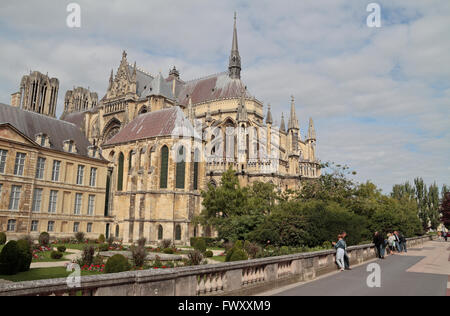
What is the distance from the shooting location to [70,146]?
116 ft

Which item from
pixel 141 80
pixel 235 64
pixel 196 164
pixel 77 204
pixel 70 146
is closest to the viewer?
pixel 77 204

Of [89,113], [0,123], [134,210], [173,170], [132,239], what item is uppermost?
[89,113]

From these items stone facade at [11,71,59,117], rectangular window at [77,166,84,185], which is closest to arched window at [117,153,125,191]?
rectangular window at [77,166,84,185]

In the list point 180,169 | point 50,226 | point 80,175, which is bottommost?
point 50,226

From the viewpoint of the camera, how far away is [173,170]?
35844 millimetres

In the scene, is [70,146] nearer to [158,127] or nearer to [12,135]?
[12,135]

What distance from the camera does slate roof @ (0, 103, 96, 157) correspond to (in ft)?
105

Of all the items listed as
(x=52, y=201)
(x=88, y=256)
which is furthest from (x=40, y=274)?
(x=52, y=201)

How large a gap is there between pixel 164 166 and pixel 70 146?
397 inches

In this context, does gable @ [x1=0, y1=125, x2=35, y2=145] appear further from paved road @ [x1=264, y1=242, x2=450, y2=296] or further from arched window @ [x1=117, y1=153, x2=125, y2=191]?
paved road @ [x1=264, y1=242, x2=450, y2=296]
